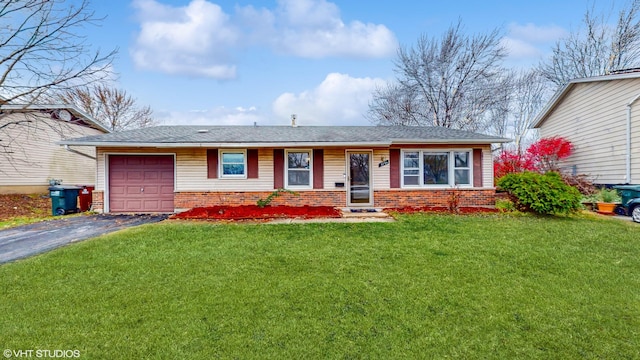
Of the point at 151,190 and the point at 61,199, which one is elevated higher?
the point at 151,190

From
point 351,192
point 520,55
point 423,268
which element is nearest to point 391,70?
point 520,55

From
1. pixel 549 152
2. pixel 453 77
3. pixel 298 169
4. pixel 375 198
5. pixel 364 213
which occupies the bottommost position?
pixel 364 213

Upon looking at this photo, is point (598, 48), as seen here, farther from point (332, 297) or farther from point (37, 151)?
point (37, 151)

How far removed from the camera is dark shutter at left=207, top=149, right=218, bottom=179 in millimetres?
10508

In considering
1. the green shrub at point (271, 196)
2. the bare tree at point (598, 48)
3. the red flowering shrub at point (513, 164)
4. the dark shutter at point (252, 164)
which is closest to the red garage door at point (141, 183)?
the dark shutter at point (252, 164)

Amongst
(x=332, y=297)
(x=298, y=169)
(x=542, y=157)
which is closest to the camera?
(x=332, y=297)

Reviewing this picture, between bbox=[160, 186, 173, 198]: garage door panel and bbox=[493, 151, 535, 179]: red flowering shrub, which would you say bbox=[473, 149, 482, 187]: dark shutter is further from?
bbox=[160, 186, 173, 198]: garage door panel

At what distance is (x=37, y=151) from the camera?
13719 mm

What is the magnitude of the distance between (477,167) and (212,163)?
374 inches

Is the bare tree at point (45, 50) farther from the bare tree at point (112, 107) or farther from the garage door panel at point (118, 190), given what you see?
the bare tree at point (112, 107)

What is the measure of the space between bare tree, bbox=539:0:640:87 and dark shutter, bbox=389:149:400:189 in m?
14.9

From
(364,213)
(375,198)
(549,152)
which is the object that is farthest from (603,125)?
(364,213)

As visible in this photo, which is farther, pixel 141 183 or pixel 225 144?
pixel 141 183

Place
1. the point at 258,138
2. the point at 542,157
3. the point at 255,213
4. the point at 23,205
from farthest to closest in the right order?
the point at 542,157 → the point at 23,205 → the point at 258,138 → the point at 255,213
